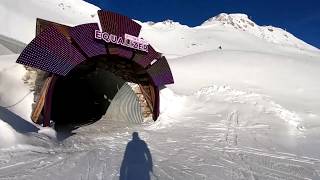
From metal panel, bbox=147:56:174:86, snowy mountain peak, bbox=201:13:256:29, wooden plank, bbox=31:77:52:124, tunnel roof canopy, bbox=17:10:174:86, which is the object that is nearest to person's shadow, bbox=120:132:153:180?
wooden plank, bbox=31:77:52:124

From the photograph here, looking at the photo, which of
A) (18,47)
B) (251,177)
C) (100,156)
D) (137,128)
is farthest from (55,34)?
(18,47)

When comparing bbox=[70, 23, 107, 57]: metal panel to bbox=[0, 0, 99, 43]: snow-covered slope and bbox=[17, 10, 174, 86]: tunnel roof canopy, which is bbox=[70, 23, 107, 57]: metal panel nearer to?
bbox=[17, 10, 174, 86]: tunnel roof canopy

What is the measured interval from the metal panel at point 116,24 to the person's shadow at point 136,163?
5.34 metres

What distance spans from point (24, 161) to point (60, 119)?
1142 centimetres

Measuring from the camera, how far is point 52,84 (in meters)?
14.1

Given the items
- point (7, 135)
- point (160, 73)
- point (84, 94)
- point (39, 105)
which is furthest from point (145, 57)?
point (7, 135)

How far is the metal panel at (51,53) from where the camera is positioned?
13.6 metres

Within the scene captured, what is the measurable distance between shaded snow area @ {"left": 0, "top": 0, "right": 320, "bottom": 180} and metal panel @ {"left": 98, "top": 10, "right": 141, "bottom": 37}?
9.15 ft

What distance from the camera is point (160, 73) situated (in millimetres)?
18234

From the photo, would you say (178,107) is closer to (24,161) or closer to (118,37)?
(118,37)

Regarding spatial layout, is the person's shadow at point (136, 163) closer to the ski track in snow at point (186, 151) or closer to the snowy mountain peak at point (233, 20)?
the ski track in snow at point (186, 151)

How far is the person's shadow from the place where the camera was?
865 centimetres

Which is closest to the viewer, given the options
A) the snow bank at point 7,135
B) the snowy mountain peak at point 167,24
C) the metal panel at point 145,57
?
the snow bank at point 7,135

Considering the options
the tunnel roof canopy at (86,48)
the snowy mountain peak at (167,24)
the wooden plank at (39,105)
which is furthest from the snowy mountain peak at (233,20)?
the wooden plank at (39,105)
